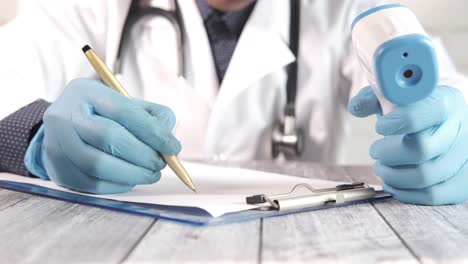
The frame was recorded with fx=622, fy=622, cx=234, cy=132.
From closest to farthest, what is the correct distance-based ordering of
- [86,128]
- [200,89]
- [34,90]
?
[86,128] → [34,90] → [200,89]

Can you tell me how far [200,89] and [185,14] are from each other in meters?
0.14

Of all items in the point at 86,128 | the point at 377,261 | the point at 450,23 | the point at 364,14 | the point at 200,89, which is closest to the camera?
the point at 377,261

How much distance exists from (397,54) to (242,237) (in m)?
0.20

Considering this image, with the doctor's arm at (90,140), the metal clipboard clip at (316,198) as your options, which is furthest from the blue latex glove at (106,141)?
the metal clipboard clip at (316,198)

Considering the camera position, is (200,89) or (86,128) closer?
(86,128)

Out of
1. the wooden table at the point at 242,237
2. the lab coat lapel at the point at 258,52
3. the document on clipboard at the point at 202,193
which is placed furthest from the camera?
the lab coat lapel at the point at 258,52

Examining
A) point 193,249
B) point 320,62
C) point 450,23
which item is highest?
point 193,249

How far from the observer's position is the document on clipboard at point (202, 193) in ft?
1.82

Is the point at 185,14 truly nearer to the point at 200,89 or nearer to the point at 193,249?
the point at 200,89

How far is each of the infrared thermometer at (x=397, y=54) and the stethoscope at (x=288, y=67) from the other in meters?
0.53

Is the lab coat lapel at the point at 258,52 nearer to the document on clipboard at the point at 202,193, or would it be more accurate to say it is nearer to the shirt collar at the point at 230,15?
the shirt collar at the point at 230,15

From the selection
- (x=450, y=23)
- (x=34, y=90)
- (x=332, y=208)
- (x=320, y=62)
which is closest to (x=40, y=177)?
(x=34, y=90)

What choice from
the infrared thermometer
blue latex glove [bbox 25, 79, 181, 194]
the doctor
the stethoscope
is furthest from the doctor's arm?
the stethoscope

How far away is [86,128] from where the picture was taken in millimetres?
671
